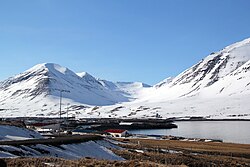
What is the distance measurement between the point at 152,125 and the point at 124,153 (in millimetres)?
111620

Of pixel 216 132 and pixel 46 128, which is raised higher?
pixel 46 128

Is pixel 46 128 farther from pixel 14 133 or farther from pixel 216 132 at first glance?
pixel 14 133

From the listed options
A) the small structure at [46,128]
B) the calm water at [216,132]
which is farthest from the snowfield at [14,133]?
the calm water at [216,132]

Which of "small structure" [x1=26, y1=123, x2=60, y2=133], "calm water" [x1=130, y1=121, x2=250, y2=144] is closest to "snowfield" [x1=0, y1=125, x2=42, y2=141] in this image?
"small structure" [x1=26, y1=123, x2=60, y2=133]

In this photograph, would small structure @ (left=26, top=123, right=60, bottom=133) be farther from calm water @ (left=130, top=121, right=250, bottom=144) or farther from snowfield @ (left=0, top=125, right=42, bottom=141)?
snowfield @ (left=0, top=125, right=42, bottom=141)

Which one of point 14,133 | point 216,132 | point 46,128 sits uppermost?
point 46,128

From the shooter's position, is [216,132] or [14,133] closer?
[14,133]

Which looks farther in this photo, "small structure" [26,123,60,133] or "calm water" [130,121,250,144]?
"small structure" [26,123,60,133]

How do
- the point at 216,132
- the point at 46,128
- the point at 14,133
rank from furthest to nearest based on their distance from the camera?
the point at 216,132 → the point at 46,128 → the point at 14,133

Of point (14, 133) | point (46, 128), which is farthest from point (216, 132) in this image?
point (14, 133)

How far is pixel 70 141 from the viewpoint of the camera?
117 feet

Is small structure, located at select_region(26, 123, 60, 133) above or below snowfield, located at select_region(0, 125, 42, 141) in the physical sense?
above

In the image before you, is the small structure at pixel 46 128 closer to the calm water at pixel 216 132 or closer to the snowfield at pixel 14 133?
the calm water at pixel 216 132

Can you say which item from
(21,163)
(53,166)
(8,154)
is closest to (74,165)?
(53,166)
